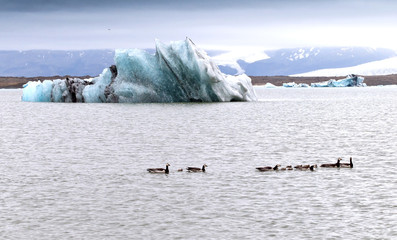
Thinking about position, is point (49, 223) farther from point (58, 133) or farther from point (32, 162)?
point (58, 133)

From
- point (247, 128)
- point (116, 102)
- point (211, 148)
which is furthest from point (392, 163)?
point (116, 102)

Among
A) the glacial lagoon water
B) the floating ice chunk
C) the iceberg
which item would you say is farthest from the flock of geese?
the floating ice chunk

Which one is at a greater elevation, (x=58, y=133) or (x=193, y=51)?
(x=193, y=51)

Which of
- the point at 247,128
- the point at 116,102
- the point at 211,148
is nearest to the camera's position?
the point at 211,148

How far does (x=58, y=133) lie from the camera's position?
45062mm

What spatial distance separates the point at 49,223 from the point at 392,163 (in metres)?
16.5

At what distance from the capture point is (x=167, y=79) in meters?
65.0

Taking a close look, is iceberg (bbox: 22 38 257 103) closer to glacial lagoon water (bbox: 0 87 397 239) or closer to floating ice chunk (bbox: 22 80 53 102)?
floating ice chunk (bbox: 22 80 53 102)

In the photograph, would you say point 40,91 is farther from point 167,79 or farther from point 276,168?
point 276,168

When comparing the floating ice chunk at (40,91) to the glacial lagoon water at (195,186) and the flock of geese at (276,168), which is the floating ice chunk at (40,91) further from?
the flock of geese at (276,168)

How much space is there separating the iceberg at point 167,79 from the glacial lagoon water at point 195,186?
19101 millimetres

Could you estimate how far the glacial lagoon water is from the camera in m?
17.2

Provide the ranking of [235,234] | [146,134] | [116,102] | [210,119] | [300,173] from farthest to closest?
[116,102]
[210,119]
[146,134]
[300,173]
[235,234]

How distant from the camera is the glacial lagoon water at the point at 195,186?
677 inches
